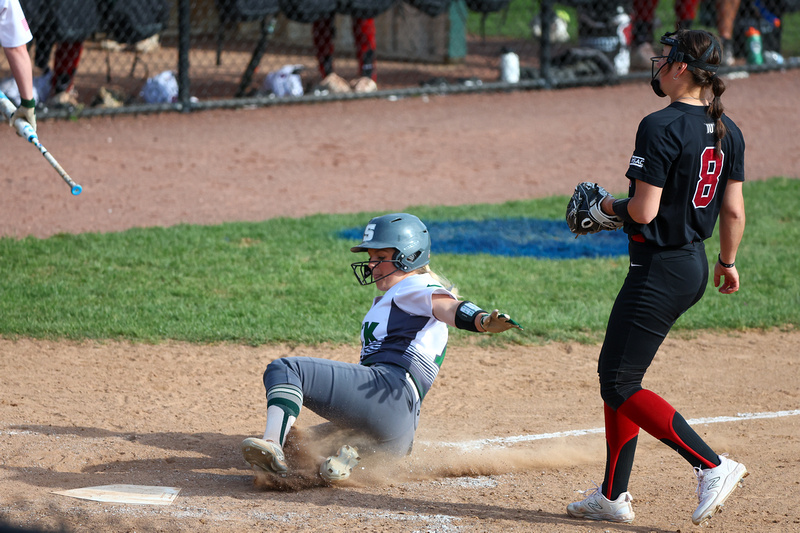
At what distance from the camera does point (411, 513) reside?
3500 mm

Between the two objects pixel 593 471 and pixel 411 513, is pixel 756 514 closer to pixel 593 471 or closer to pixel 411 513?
pixel 593 471

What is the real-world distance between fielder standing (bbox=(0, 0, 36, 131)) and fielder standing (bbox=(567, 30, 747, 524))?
394cm

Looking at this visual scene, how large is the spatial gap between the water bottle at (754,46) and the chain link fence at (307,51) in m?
0.21

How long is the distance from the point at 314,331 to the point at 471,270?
1.76 m

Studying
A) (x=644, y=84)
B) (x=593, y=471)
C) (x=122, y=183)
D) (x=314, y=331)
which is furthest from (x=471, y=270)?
(x=644, y=84)

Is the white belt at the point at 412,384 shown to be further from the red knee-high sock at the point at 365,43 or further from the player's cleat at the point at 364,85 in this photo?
the red knee-high sock at the point at 365,43

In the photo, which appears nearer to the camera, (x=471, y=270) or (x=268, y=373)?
(x=268, y=373)

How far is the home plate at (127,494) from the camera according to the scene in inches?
138

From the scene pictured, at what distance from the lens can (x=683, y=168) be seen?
10.6 feet

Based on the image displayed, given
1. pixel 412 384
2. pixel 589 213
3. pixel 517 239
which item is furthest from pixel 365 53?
pixel 589 213

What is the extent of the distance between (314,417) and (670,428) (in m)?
2.12

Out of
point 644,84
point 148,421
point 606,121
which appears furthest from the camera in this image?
point 644,84

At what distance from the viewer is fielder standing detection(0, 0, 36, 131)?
5.52 meters

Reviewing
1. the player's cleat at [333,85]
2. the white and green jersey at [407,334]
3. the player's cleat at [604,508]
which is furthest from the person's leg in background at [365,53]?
the player's cleat at [604,508]
